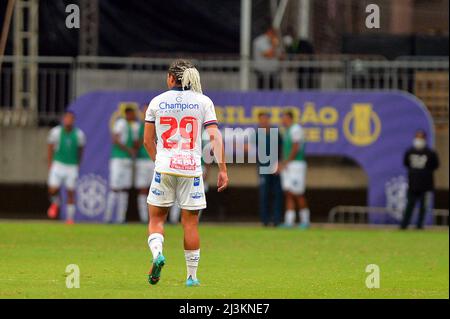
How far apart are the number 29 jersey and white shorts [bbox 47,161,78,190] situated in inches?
574

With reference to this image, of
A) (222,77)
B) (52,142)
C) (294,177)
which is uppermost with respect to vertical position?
(222,77)

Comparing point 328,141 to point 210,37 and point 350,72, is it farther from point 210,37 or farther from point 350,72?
point 210,37

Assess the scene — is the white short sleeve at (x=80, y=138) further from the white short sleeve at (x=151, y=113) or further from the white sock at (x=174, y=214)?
the white short sleeve at (x=151, y=113)

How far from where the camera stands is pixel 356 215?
29828 millimetres

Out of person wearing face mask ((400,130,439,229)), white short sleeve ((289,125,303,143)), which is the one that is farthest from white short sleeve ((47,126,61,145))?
person wearing face mask ((400,130,439,229))

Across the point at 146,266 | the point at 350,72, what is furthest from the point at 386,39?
the point at 146,266

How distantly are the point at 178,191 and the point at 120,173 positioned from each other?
15070 millimetres

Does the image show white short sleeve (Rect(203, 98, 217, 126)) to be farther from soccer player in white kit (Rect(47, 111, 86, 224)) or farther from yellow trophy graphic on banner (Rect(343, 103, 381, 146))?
yellow trophy graphic on banner (Rect(343, 103, 381, 146))

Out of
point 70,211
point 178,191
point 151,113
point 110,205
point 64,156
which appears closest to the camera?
point 151,113

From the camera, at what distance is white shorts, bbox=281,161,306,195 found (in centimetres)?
2834

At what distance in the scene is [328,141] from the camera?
2923 centimetres

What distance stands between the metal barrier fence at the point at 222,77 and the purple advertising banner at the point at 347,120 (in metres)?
0.63

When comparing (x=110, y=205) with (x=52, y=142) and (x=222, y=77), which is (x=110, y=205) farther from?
(x=222, y=77)

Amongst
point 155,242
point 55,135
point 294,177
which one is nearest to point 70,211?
point 55,135
